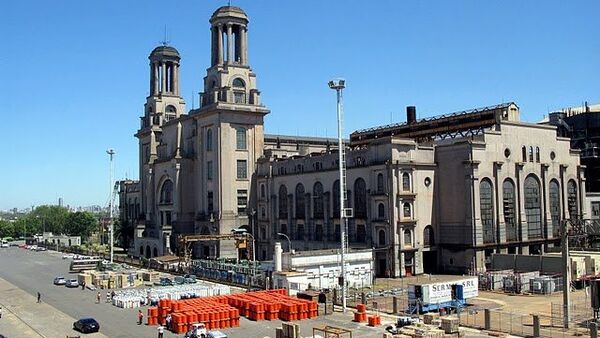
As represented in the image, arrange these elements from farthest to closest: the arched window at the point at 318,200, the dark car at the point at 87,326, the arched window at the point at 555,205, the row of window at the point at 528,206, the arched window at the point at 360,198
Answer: the arched window at the point at 318,200 → the arched window at the point at 555,205 → the arched window at the point at 360,198 → the row of window at the point at 528,206 → the dark car at the point at 87,326

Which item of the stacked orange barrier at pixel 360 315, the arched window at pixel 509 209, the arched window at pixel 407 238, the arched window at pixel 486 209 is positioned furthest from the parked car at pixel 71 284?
the arched window at pixel 509 209

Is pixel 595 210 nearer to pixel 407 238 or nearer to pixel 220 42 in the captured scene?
pixel 407 238

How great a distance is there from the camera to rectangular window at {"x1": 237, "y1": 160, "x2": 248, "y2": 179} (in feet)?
351

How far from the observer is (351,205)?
8638 centimetres

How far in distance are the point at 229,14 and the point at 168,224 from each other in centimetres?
4038

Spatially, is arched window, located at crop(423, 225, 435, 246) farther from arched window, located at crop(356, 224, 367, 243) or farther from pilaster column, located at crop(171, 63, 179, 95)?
pilaster column, located at crop(171, 63, 179, 95)

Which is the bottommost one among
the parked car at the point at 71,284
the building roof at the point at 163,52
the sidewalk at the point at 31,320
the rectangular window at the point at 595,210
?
the sidewalk at the point at 31,320

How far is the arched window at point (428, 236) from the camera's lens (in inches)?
3167

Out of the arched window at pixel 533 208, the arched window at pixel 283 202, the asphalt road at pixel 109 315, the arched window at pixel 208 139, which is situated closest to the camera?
the asphalt road at pixel 109 315

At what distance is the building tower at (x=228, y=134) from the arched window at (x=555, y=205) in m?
47.1

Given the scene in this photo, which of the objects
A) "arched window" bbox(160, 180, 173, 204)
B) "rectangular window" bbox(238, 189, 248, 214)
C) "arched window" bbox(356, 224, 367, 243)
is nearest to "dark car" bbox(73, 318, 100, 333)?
"arched window" bbox(356, 224, 367, 243)

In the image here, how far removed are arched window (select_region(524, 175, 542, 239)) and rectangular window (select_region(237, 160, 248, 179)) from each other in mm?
45582

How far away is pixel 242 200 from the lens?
107m

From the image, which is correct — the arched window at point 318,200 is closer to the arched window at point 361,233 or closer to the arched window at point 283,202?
the arched window at point 283,202
